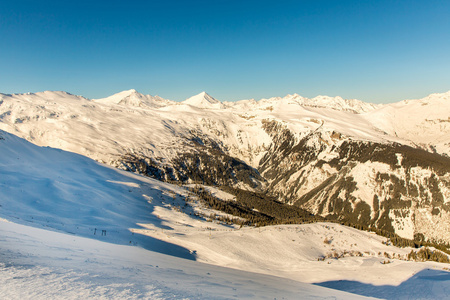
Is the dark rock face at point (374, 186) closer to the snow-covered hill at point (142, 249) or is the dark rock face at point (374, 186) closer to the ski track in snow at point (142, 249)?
the snow-covered hill at point (142, 249)

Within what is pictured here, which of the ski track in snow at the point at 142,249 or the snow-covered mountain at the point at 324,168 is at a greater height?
the snow-covered mountain at the point at 324,168

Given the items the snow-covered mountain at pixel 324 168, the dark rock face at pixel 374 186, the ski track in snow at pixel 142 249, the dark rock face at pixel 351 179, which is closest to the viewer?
the ski track in snow at pixel 142 249

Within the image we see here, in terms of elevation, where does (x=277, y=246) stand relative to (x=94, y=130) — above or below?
below

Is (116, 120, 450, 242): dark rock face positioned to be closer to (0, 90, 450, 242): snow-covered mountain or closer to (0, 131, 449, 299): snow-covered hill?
(0, 90, 450, 242): snow-covered mountain

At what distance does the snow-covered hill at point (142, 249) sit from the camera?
8.05 metres

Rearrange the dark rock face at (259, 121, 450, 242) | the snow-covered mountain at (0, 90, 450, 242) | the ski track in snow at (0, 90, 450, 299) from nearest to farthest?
the ski track in snow at (0, 90, 450, 299)
the dark rock face at (259, 121, 450, 242)
the snow-covered mountain at (0, 90, 450, 242)

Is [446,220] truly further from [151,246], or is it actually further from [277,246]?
[151,246]

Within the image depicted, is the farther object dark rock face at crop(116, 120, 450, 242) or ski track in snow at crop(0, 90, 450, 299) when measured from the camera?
dark rock face at crop(116, 120, 450, 242)

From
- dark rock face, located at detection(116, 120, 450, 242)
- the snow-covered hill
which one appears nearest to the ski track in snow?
the snow-covered hill

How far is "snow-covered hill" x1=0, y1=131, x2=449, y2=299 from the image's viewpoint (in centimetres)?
805

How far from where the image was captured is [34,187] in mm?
38469

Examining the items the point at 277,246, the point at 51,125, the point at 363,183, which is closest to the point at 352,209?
the point at 363,183

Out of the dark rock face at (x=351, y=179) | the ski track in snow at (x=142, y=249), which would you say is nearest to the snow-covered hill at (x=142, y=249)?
the ski track in snow at (x=142, y=249)

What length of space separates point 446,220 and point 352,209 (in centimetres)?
3805
